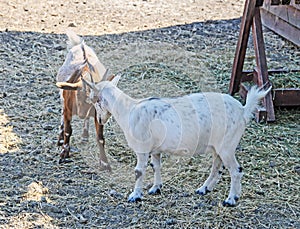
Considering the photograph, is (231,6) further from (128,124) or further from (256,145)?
(128,124)

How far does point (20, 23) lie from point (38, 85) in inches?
125

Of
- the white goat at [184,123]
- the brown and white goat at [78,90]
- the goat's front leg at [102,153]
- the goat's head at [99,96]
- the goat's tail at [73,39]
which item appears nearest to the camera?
the white goat at [184,123]

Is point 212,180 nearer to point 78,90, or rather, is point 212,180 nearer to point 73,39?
point 78,90

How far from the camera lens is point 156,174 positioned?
471cm

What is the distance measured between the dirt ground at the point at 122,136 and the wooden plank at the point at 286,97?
5.0 inches

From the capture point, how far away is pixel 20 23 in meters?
10.1

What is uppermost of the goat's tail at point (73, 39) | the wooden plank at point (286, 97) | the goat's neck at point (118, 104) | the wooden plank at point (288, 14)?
the goat's tail at point (73, 39)

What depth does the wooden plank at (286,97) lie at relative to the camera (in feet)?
21.5

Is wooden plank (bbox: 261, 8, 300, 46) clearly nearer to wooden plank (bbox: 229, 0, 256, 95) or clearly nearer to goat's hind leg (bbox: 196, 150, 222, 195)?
wooden plank (bbox: 229, 0, 256, 95)

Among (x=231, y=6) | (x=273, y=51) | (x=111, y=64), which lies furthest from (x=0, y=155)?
(x=231, y=6)

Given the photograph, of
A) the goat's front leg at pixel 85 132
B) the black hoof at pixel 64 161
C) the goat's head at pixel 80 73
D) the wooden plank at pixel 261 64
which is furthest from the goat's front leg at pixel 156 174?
the wooden plank at pixel 261 64

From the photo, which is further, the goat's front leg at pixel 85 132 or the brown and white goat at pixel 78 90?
the goat's front leg at pixel 85 132

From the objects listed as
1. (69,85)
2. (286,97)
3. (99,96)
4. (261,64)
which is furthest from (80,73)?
(286,97)

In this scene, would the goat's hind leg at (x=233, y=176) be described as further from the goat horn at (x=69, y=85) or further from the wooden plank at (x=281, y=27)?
the wooden plank at (x=281, y=27)
